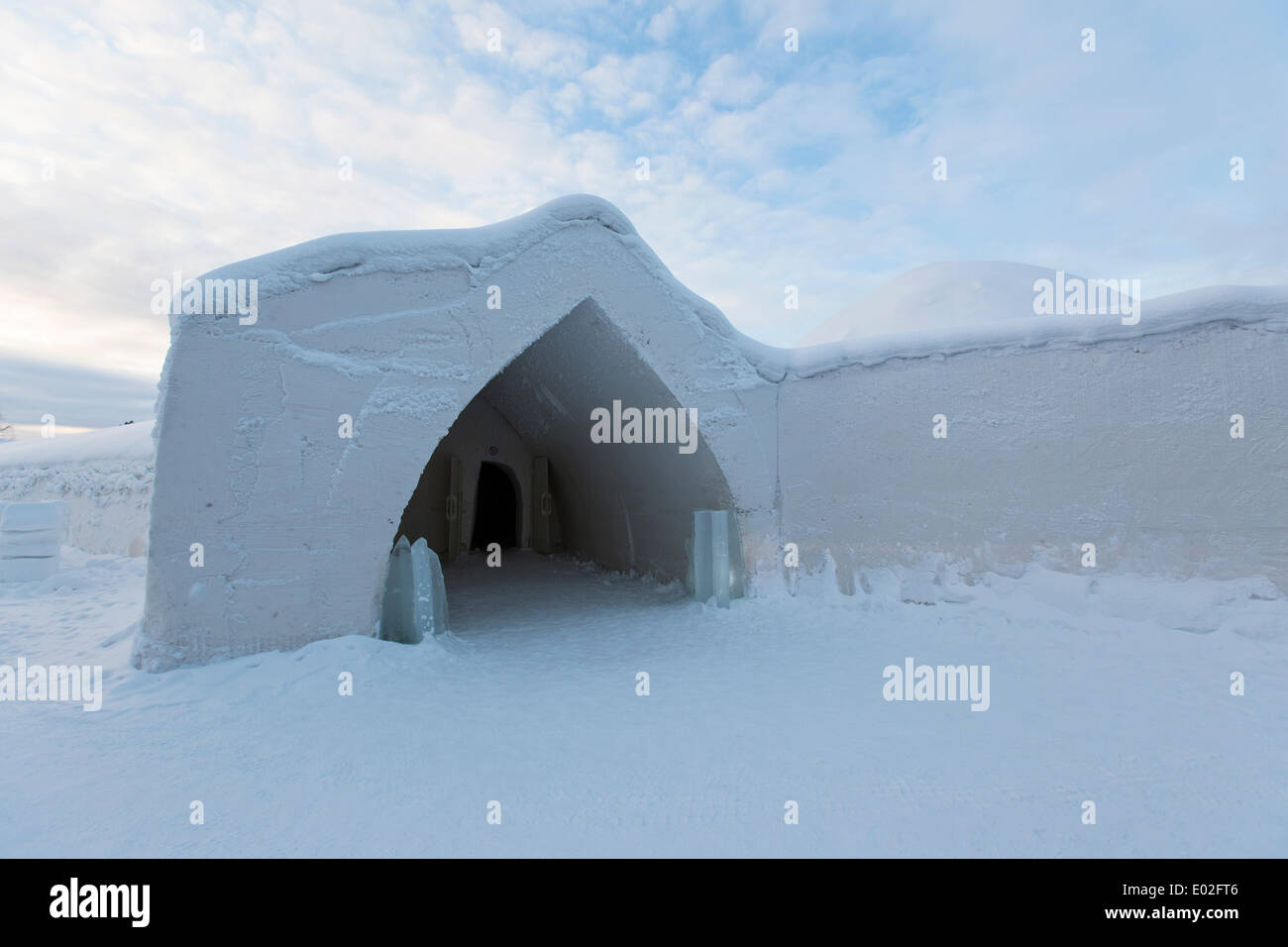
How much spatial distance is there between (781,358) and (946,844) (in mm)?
5339

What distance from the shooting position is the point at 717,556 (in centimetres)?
673

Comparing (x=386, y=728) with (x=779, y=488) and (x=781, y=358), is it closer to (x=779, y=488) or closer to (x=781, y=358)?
→ (x=779, y=488)

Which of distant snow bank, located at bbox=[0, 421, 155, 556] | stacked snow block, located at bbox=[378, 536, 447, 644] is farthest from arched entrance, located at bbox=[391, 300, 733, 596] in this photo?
distant snow bank, located at bbox=[0, 421, 155, 556]

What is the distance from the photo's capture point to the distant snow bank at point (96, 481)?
33.0 ft

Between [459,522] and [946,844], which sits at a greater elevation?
[459,522]

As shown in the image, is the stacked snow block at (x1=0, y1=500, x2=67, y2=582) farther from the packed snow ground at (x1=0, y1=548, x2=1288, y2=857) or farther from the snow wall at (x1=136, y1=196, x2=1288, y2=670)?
the snow wall at (x1=136, y1=196, x2=1288, y2=670)

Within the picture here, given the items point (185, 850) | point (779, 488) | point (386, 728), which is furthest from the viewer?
point (779, 488)

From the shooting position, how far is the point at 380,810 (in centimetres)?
271

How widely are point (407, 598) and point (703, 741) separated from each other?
2814 mm

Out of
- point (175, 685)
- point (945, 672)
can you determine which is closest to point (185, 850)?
point (175, 685)

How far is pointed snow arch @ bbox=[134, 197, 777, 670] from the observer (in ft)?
14.8

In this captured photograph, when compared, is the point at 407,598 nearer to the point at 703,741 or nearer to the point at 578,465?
the point at 703,741

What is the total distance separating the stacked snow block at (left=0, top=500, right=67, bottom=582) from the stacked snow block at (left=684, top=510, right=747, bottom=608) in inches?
343
